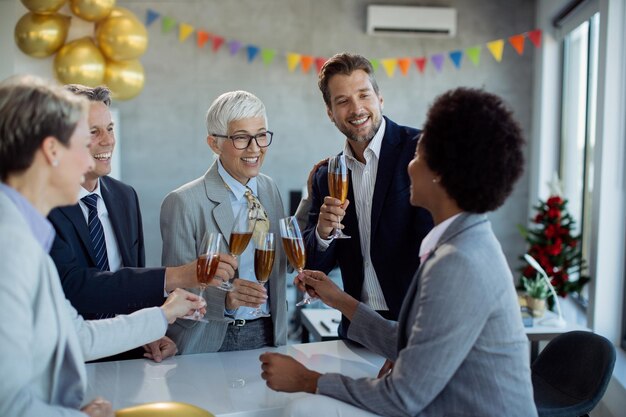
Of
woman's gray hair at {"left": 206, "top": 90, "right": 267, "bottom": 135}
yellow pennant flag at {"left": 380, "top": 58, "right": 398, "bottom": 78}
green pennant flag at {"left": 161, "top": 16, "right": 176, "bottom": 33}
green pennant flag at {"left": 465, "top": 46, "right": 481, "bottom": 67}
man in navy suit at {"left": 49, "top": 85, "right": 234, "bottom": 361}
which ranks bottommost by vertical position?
man in navy suit at {"left": 49, "top": 85, "right": 234, "bottom": 361}

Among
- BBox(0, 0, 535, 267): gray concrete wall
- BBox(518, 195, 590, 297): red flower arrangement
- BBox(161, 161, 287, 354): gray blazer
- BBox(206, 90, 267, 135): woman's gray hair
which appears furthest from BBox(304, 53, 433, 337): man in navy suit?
BBox(0, 0, 535, 267): gray concrete wall

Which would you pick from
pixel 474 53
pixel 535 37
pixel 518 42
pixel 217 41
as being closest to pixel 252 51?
pixel 217 41

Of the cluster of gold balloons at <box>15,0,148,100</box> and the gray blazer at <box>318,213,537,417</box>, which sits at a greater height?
the cluster of gold balloons at <box>15,0,148,100</box>

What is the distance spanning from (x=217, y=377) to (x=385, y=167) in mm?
982

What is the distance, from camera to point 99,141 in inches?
91.7

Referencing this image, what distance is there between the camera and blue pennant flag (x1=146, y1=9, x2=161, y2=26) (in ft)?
19.2

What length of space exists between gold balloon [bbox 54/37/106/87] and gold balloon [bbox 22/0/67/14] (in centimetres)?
31

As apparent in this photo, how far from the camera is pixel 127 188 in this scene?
2.56 m

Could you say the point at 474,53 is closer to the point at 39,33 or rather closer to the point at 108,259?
the point at 39,33

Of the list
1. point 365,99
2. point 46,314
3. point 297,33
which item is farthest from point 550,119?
point 46,314

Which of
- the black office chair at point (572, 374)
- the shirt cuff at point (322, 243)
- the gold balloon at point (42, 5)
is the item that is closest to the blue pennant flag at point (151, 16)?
the gold balloon at point (42, 5)

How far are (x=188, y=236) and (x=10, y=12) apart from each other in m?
4.03

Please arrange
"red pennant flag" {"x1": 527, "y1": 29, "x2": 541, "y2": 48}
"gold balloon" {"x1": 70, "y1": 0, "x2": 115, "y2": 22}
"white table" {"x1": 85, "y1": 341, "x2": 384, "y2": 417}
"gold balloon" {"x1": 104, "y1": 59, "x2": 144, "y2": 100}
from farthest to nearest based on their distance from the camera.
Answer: "red pennant flag" {"x1": 527, "y1": 29, "x2": 541, "y2": 48} → "gold balloon" {"x1": 104, "y1": 59, "x2": 144, "y2": 100} → "gold balloon" {"x1": 70, "y1": 0, "x2": 115, "y2": 22} → "white table" {"x1": 85, "y1": 341, "x2": 384, "y2": 417}

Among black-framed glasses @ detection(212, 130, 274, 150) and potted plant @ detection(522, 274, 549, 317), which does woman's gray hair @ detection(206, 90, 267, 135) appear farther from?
potted plant @ detection(522, 274, 549, 317)
